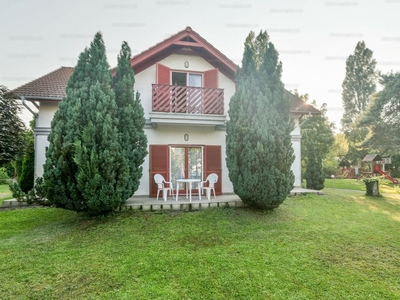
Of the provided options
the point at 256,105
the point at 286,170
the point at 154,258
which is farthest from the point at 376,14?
the point at 154,258

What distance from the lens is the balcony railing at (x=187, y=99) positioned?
28.5 feet

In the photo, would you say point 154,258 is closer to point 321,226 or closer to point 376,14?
point 321,226

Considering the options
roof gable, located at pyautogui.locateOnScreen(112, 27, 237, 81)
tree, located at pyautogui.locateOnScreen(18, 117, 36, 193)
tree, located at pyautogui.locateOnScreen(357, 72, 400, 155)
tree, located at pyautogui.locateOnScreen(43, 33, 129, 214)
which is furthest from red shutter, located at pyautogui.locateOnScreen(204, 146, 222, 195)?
tree, located at pyautogui.locateOnScreen(357, 72, 400, 155)

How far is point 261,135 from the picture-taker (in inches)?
258


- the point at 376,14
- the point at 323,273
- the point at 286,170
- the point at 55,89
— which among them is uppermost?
the point at 376,14

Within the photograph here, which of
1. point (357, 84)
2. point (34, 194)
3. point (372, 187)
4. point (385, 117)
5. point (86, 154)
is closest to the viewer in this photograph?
point (86, 154)

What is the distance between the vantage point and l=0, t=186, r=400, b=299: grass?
326cm

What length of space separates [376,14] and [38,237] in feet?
48.6

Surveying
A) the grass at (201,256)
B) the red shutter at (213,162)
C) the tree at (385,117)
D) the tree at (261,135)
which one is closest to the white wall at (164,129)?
the red shutter at (213,162)

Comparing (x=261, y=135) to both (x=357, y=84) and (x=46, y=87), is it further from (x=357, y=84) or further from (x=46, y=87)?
(x=357, y=84)

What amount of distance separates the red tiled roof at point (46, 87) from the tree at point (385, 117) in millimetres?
24030

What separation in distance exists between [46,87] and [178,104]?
5.53 meters

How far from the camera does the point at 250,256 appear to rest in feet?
13.9

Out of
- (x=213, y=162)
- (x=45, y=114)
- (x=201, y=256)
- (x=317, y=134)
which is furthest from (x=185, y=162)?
(x=317, y=134)
